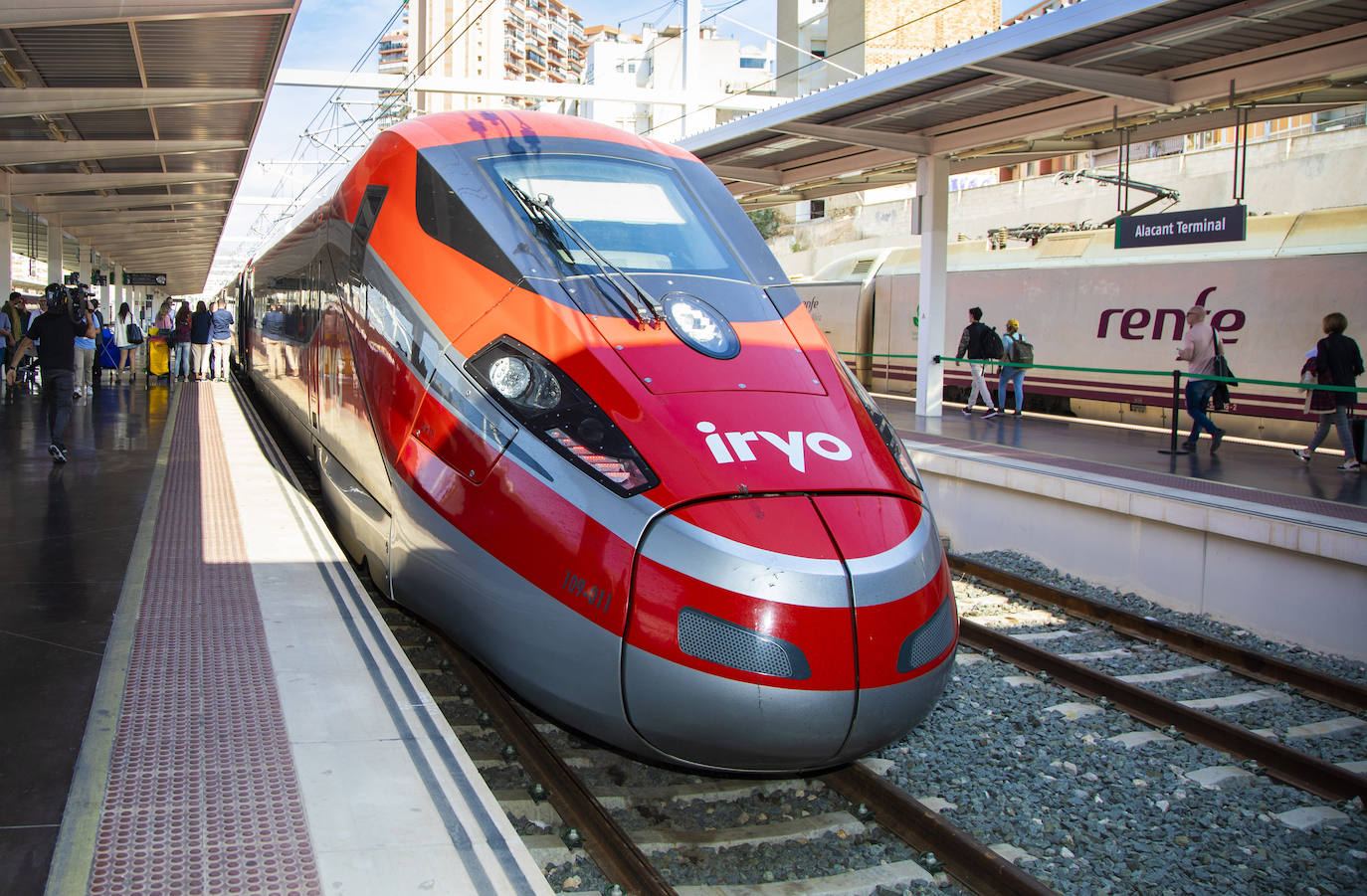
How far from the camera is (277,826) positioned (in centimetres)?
305

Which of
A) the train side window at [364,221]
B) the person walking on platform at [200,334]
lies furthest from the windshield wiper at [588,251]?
the person walking on platform at [200,334]

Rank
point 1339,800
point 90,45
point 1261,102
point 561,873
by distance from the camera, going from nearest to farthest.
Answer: point 561,873 → point 1339,800 → point 90,45 → point 1261,102

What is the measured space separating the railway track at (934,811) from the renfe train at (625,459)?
42 cm

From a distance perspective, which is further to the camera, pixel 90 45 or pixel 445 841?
pixel 90 45

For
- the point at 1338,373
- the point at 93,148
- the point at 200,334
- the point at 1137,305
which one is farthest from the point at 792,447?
the point at 200,334

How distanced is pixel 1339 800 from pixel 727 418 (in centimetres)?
328

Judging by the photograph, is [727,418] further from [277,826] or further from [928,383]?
[928,383]

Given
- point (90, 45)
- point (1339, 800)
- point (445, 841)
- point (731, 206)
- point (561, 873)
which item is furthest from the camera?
point (90, 45)

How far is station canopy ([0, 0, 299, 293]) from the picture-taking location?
377 inches

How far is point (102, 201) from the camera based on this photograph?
21.2m

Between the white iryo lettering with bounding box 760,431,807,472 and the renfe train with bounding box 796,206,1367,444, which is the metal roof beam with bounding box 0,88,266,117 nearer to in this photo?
the renfe train with bounding box 796,206,1367,444

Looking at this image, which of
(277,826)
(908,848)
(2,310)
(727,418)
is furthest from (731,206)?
(2,310)

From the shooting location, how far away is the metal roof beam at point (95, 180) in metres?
17.3

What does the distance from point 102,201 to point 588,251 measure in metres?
20.4
